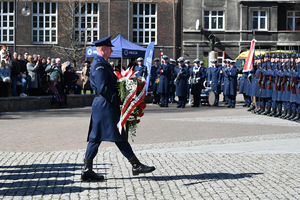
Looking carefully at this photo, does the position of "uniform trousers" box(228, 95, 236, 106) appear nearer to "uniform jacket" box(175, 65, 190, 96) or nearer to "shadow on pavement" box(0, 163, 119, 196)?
"uniform jacket" box(175, 65, 190, 96)

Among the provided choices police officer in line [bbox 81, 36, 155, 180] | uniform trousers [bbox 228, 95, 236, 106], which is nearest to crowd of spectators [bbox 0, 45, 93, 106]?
uniform trousers [bbox 228, 95, 236, 106]

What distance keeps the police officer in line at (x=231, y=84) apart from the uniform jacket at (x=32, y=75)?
7984 millimetres

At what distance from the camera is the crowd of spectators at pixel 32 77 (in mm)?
18859

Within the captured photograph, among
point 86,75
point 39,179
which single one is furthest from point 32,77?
point 39,179

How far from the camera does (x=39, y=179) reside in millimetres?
7250

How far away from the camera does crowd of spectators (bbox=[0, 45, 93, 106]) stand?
1886 centimetres

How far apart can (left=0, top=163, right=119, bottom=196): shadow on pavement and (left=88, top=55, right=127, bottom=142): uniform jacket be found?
0.71 meters

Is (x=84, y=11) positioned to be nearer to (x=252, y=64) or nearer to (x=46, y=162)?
(x=252, y=64)

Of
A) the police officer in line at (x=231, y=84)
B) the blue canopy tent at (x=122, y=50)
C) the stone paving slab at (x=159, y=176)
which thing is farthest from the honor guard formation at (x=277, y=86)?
the blue canopy tent at (x=122, y=50)

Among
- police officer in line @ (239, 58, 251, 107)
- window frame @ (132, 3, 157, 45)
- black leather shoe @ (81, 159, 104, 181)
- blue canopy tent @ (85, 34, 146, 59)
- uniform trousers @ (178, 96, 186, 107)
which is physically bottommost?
black leather shoe @ (81, 159, 104, 181)

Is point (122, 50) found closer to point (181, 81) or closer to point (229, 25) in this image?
point (181, 81)

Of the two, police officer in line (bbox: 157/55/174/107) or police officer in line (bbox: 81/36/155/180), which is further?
police officer in line (bbox: 157/55/174/107)

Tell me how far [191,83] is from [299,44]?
30.3 meters

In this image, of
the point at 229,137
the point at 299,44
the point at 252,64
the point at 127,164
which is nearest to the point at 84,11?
the point at 299,44
